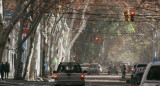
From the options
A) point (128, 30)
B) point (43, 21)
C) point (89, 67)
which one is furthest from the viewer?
point (128, 30)

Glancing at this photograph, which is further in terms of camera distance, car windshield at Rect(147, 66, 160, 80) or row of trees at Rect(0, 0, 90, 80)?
row of trees at Rect(0, 0, 90, 80)

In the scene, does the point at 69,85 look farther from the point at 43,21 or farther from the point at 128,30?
the point at 128,30

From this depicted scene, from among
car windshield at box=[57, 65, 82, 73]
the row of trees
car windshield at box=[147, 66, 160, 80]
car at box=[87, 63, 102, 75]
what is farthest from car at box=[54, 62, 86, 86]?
car at box=[87, 63, 102, 75]

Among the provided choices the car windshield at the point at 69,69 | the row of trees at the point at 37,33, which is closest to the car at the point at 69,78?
A: the car windshield at the point at 69,69

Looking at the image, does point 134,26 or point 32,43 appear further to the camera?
point 134,26

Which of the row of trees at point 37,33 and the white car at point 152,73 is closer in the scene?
the white car at point 152,73

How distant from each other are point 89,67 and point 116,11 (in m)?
11.2

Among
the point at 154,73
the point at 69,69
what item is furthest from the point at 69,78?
the point at 154,73

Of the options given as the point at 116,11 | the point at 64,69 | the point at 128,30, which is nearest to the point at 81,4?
the point at 116,11

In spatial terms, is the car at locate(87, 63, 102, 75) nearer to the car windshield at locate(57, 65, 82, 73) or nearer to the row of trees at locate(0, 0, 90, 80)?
the row of trees at locate(0, 0, 90, 80)

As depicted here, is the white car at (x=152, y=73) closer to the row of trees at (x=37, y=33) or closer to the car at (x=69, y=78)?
the row of trees at (x=37, y=33)

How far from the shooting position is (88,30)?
88.4 m

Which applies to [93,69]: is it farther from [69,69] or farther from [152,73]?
[152,73]

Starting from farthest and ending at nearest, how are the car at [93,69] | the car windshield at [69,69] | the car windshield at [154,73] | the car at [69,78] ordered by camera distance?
the car at [93,69] → the car windshield at [69,69] → the car at [69,78] → the car windshield at [154,73]
